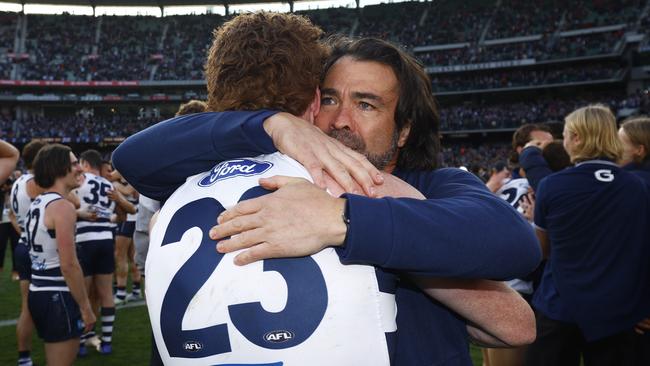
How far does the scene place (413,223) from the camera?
1.18 metres

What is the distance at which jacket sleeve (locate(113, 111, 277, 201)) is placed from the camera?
1.39 meters

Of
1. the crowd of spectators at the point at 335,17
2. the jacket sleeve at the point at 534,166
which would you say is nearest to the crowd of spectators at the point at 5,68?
the crowd of spectators at the point at 335,17

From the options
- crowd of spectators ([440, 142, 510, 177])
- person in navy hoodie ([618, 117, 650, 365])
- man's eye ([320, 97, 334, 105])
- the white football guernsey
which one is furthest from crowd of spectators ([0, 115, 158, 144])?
man's eye ([320, 97, 334, 105])

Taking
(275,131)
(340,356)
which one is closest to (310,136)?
(275,131)

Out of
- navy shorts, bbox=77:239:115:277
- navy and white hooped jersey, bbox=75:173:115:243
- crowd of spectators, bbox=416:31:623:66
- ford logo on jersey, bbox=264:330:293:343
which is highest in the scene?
crowd of spectators, bbox=416:31:623:66

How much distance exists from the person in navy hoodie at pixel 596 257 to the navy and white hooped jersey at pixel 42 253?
3.97 meters

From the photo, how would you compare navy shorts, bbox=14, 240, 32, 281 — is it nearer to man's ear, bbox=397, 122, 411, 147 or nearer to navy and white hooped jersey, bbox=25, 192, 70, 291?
navy and white hooped jersey, bbox=25, 192, 70, 291

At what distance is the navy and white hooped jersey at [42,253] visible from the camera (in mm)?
4664

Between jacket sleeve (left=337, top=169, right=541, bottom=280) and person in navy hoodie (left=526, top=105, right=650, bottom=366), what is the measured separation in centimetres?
247

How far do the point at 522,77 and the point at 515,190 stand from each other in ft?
129

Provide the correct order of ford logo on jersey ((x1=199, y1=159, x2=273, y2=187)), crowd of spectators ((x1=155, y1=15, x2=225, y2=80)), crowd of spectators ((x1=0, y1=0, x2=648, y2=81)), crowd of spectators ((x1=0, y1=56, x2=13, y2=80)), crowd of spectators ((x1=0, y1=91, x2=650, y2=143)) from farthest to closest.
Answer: crowd of spectators ((x1=155, y1=15, x2=225, y2=80))
crowd of spectators ((x1=0, y1=56, x2=13, y2=80))
crowd of spectators ((x1=0, y1=0, x2=648, y2=81))
crowd of spectators ((x1=0, y1=91, x2=650, y2=143))
ford logo on jersey ((x1=199, y1=159, x2=273, y2=187))

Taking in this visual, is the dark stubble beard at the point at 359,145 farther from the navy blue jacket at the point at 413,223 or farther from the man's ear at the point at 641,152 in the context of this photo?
the man's ear at the point at 641,152

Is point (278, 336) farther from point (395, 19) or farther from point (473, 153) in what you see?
point (395, 19)

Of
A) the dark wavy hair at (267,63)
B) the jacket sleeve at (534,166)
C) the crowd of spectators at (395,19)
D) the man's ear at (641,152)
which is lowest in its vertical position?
the jacket sleeve at (534,166)
